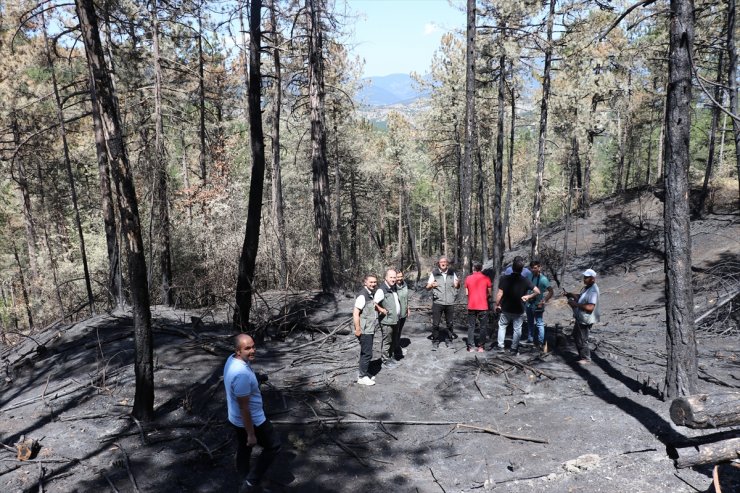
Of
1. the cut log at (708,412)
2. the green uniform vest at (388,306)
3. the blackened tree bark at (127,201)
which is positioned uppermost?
the blackened tree bark at (127,201)

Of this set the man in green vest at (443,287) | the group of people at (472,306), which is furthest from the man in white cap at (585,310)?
the man in green vest at (443,287)

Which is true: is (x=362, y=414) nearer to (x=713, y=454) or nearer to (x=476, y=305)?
(x=476, y=305)

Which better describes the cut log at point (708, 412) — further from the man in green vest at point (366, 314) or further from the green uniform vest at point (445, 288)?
Answer: the green uniform vest at point (445, 288)

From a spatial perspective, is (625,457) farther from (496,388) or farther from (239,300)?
(239,300)

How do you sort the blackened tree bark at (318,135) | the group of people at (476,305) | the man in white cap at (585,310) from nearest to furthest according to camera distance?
the group of people at (476,305) → the man in white cap at (585,310) → the blackened tree bark at (318,135)

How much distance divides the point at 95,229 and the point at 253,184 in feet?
60.8

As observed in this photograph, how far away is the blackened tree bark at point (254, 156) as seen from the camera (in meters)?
8.70

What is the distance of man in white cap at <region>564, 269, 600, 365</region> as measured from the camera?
8.03 m

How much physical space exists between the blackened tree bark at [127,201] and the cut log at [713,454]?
6.64m

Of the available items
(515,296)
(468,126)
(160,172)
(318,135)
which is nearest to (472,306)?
(515,296)

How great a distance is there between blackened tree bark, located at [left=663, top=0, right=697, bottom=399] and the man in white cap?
172 cm

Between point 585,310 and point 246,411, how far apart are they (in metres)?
6.36

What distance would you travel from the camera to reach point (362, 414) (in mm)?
6941

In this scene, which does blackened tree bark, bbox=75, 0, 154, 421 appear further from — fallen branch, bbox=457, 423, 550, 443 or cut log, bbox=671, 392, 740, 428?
cut log, bbox=671, 392, 740, 428
